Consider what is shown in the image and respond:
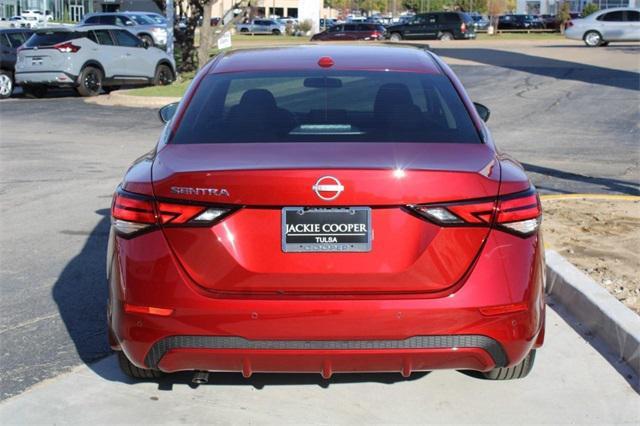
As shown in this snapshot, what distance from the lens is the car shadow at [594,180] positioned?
33.7 ft

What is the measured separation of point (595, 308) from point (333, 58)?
207cm

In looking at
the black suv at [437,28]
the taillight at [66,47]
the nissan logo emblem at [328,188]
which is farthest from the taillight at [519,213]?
the black suv at [437,28]

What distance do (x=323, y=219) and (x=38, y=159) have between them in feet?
32.9

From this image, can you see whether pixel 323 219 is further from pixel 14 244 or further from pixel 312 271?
pixel 14 244

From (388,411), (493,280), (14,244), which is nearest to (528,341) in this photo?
(493,280)

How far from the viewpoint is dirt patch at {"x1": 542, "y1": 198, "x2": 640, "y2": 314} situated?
21.2 ft

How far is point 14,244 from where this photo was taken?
7957 millimetres

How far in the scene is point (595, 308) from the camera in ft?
18.2

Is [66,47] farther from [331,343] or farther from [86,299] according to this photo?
[331,343]

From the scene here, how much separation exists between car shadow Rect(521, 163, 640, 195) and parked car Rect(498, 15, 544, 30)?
227 feet

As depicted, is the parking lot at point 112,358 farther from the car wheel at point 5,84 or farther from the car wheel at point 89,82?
the car wheel at point 5,84

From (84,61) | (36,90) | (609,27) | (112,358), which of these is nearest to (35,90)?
(36,90)

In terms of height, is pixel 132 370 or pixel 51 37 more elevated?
pixel 51 37

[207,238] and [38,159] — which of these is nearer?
[207,238]
